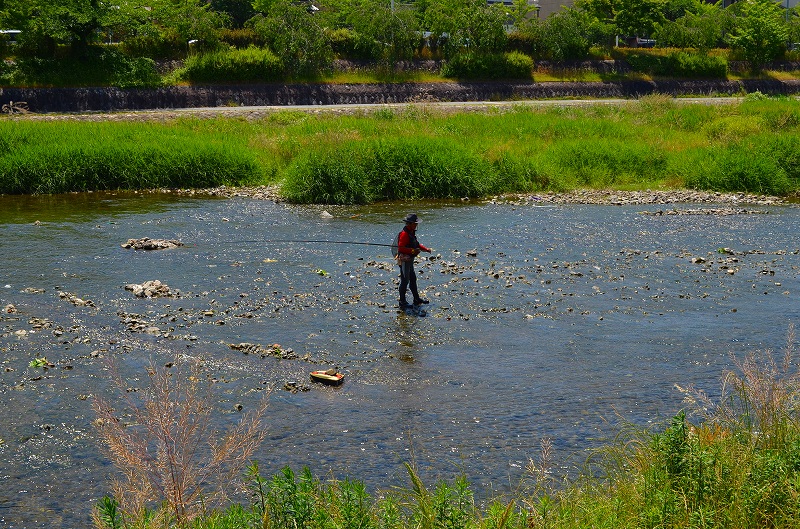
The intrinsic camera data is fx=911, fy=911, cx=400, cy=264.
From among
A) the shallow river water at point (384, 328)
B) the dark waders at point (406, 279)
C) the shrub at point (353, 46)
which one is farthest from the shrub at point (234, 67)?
the dark waders at point (406, 279)

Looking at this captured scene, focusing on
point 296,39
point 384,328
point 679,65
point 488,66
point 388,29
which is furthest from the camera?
point 679,65

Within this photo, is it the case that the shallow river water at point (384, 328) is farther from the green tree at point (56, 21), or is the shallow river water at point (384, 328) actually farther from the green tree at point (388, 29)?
the green tree at point (388, 29)

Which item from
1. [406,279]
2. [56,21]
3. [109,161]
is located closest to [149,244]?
[406,279]

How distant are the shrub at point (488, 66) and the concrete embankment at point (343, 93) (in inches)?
49.6

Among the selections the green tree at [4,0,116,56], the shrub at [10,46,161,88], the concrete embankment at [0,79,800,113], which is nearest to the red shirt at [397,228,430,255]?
the concrete embankment at [0,79,800,113]

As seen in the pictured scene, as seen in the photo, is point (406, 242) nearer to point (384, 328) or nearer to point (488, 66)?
point (384, 328)

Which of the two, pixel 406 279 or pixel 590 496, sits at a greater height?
pixel 406 279

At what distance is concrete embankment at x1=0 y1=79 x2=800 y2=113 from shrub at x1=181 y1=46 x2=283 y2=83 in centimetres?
112

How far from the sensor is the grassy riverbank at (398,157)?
1211 inches

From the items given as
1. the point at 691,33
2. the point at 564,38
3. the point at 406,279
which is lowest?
the point at 406,279

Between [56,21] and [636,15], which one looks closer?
[56,21]

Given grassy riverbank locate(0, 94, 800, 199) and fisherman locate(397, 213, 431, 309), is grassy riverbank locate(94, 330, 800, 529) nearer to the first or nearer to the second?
fisherman locate(397, 213, 431, 309)

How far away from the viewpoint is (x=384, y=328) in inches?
652

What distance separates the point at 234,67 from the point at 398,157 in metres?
24.9
